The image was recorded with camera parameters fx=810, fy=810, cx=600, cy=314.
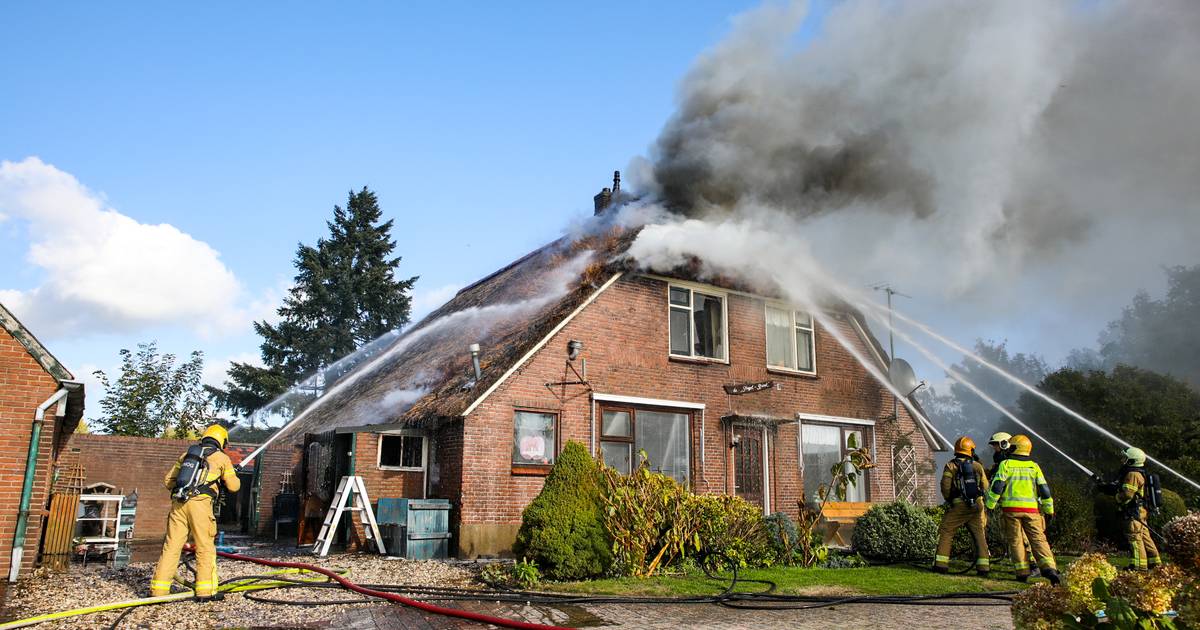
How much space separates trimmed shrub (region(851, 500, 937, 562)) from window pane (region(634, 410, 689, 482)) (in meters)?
3.89

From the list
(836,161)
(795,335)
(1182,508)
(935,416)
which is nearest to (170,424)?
(795,335)

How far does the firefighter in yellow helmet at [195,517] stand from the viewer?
7.88 m

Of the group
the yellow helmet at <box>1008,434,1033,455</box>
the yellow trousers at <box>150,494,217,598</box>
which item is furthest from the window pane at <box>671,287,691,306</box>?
the yellow trousers at <box>150,494,217,598</box>

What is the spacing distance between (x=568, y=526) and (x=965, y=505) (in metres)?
5.62

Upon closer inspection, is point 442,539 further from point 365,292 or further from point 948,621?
point 365,292

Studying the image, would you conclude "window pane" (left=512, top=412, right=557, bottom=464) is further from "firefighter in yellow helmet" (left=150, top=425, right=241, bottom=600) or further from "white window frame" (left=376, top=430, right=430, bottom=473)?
"firefighter in yellow helmet" (left=150, top=425, right=241, bottom=600)

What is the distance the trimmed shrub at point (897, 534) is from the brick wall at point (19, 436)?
36.7 ft

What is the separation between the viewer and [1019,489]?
33.7 ft

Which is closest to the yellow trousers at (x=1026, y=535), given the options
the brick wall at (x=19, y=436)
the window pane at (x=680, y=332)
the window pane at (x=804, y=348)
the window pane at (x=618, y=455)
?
the window pane at (x=618, y=455)

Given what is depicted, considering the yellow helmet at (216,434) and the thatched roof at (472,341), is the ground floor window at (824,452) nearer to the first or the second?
the thatched roof at (472,341)

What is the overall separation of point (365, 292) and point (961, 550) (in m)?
30.8

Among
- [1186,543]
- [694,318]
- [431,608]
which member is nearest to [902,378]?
[694,318]

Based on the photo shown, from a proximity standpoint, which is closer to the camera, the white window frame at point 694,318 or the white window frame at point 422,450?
the white window frame at point 422,450

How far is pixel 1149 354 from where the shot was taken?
152 ft
